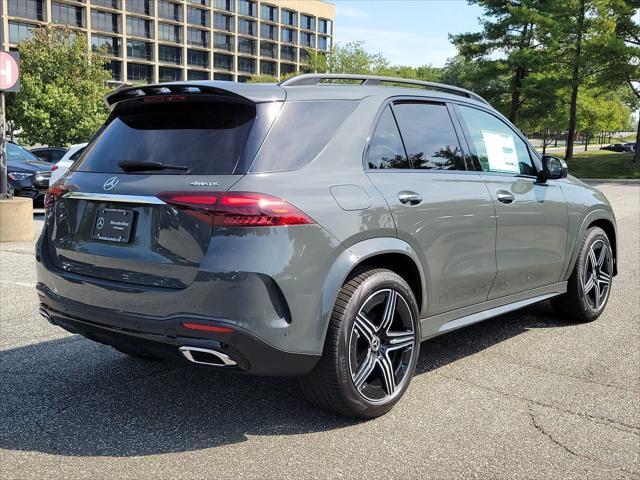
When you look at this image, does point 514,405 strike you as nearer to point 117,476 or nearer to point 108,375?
point 117,476

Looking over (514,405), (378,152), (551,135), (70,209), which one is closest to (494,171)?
(378,152)

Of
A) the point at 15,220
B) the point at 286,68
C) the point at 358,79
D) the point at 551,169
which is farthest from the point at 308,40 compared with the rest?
the point at 358,79

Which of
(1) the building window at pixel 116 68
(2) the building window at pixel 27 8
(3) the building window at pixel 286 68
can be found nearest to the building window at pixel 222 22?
(3) the building window at pixel 286 68

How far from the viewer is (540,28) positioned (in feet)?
120

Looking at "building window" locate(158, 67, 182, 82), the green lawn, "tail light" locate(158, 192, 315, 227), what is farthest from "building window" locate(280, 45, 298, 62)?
"tail light" locate(158, 192, 315, 227)

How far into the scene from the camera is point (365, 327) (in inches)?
137

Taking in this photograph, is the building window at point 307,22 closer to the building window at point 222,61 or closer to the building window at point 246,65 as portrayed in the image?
the building window at point 246,65

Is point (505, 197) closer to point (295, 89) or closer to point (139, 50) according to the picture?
point (295, 89)

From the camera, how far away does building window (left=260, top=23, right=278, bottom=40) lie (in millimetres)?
99562

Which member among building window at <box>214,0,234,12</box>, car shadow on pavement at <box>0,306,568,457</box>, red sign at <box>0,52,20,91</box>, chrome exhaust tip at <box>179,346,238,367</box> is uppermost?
building window at <box>214,0,234,12</box>

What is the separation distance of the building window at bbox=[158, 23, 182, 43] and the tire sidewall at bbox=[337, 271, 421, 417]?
3539 inches

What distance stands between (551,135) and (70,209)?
96310 mm

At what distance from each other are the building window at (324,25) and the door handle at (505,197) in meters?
109

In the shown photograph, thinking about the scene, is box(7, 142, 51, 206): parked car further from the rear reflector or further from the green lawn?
the green lawn
